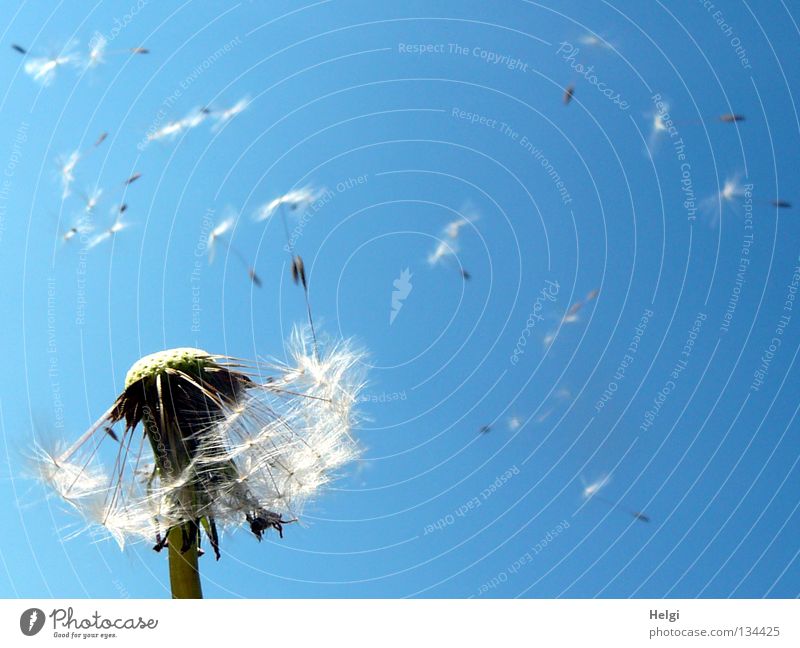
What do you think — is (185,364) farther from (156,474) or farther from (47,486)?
(47,486)

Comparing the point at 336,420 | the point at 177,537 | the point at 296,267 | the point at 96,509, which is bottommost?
the point at 177,537

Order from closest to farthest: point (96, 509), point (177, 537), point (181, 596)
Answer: point (181, 596) → point (177, 537) → point (96, 509)

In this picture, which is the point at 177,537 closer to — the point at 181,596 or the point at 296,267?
the point at 181,596

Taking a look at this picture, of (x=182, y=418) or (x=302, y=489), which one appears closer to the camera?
(x=182, y=418)

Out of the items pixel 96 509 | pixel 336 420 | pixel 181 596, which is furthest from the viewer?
pixel 336 420
